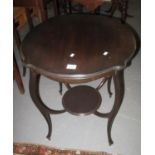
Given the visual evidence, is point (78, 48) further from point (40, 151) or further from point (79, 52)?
point (40, 151)

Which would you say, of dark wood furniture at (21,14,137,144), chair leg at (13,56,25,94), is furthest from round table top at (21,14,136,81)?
chair leg at (13,56,25,94)

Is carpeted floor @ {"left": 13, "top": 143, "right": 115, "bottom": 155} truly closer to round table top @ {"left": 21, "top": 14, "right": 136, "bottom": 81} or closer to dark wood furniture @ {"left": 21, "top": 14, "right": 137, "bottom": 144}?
dark wood furniture @ {"left": 21, "top": 14, "right": 137, "bottom": 144}

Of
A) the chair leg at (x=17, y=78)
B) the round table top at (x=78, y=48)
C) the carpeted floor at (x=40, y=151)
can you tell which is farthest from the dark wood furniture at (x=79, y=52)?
the chair leg at (x=17, y=78)

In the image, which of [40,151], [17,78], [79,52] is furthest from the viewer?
[17,78]

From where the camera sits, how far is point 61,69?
1.26 meters

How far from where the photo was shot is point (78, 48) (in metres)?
1.36

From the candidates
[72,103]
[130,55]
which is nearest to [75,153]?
[72,103]

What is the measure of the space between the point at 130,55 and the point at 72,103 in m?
0.57

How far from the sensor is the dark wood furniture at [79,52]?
1.26 meters

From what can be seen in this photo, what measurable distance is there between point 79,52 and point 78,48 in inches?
1.4

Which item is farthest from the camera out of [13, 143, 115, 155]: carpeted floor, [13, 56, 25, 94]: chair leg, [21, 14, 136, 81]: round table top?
[13, 56, 25, 94]: chair leg

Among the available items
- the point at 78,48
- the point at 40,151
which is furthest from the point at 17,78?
the point at 78,48

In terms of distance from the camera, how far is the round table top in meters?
1.26

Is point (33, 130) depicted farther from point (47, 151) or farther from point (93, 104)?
point (93, 104)
